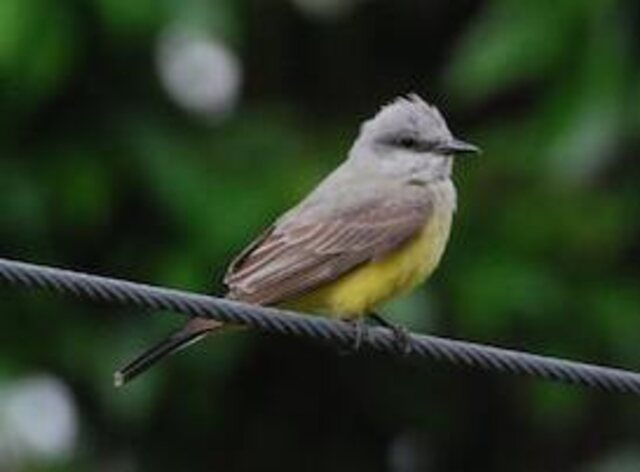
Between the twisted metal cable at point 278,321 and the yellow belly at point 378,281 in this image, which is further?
the yellow belly at point 378,281

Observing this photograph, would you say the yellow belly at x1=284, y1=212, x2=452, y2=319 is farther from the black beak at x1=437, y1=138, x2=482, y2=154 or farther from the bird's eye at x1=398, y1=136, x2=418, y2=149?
the bird's eye at x1=398, y1=136, x2=418, y2=149

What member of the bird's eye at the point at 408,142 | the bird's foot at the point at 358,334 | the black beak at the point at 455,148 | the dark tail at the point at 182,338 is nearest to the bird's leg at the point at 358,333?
the bird's foot at the point at 358,334

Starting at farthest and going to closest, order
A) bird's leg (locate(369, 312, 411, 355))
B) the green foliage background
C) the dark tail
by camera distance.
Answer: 1. the green foliage background
2. the dark tail
3. bird's leg (locate(369, 312, 411, 355))

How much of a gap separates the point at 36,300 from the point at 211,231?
2.06 feet

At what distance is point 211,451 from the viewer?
9.65m

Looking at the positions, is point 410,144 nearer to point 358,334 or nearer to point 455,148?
point 455,148

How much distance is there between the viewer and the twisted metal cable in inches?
231

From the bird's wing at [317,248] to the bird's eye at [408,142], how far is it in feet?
1.02

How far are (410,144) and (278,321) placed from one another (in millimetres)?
2119

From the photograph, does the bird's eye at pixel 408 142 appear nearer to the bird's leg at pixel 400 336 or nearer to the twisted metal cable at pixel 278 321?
the bird's leg at pixel 400 336

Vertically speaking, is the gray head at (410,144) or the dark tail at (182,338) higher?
the gray head at (410,144)

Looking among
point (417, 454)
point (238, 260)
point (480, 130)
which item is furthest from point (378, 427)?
point (238, 260)

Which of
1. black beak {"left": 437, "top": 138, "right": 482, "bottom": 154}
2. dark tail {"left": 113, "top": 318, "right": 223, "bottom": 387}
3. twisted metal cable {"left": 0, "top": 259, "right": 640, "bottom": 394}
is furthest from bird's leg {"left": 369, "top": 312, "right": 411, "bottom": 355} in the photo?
black beak {"left": 437, "top": 138, "right": 482, "bottom": 154}

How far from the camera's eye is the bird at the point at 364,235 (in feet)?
24.6
